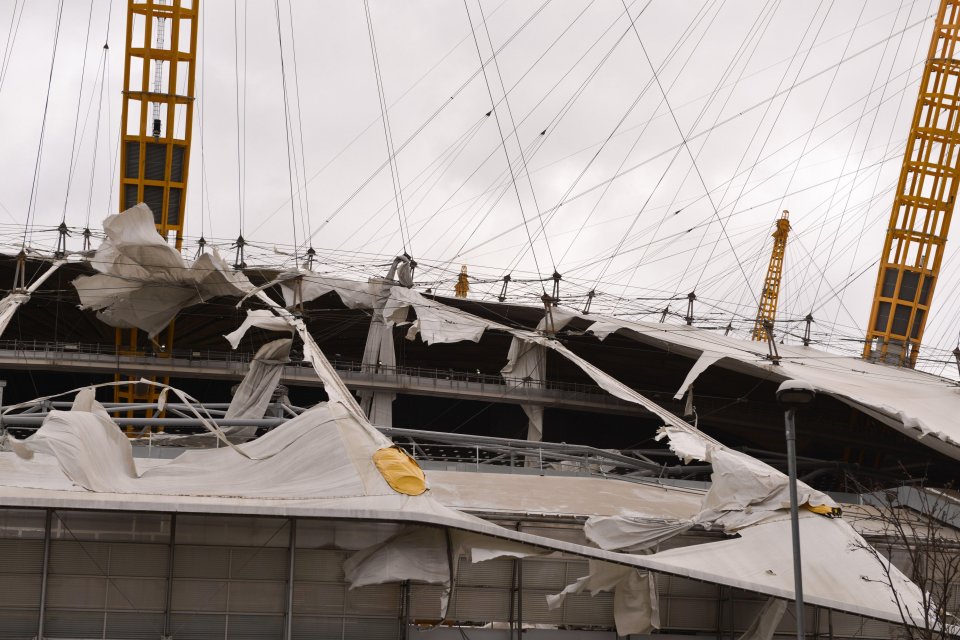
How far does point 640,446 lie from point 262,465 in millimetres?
40579

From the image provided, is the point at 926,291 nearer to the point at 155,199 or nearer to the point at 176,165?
the point at 176,165

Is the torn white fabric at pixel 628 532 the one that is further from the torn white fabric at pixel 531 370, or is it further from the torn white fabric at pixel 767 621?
the torn white fabric at pixel 531 370

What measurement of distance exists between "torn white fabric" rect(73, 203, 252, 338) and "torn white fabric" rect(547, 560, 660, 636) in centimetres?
2090

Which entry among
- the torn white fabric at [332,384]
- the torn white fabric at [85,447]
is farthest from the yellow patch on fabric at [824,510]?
the torn white fabric at [85,447]

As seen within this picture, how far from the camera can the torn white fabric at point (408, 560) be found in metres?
22.6

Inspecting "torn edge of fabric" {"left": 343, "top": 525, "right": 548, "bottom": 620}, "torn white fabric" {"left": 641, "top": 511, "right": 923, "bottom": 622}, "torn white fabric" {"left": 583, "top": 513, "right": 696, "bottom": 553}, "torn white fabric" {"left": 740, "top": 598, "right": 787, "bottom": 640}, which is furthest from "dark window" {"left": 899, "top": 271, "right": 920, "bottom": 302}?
"torn edge of fabric" {"left": 343, "top": 525, "right": 548, "bottom": 620}

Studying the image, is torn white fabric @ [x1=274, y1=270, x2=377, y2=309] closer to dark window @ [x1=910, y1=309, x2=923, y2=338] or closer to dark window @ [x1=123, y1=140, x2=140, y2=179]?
dark window @ [x1=123, y1=140, x2=140, y2=179]

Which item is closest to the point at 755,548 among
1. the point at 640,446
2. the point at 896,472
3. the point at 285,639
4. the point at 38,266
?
the point at 285,639

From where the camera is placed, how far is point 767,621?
83.2 feet

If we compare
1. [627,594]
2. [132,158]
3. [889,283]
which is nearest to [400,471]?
[627,594]

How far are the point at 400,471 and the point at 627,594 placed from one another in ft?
17.2

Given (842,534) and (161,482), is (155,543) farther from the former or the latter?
(842,534)

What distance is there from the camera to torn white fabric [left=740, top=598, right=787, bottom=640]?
25.1 m

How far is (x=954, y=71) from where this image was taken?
2445 inches
